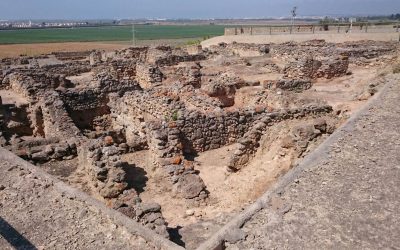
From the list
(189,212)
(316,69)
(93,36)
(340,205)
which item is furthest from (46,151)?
(93,36)

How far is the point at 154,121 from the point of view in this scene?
34.8 feet

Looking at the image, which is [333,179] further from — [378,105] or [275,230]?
[378,105]

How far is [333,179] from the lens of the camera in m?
6.28

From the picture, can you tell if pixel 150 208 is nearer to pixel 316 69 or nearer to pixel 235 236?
pixel 235 236

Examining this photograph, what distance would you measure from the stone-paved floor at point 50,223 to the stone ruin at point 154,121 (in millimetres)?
1154

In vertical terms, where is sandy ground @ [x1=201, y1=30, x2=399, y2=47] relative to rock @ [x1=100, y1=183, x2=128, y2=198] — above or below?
above

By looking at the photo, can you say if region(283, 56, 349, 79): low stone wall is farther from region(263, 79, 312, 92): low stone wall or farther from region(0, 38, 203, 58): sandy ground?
region(0, 38, 203, 58): sandy ground

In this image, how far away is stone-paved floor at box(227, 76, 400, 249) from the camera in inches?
196

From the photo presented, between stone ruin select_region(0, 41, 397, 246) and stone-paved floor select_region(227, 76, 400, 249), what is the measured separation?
1.92 m

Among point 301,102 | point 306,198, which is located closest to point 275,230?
point 306,198

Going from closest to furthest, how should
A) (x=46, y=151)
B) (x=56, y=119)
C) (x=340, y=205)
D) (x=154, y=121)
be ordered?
(x=340, y=205), (x=46, y=151), (x=154, y=121), (x=56, y=119)

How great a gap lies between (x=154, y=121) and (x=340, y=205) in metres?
5.95

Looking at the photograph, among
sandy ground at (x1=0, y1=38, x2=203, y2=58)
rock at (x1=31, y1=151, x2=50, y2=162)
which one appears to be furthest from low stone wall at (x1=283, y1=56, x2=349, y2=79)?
sandy ground at (x1=0, y1=38, x2=203, y2=58)

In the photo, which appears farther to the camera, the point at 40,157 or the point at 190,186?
the point at 40,157
